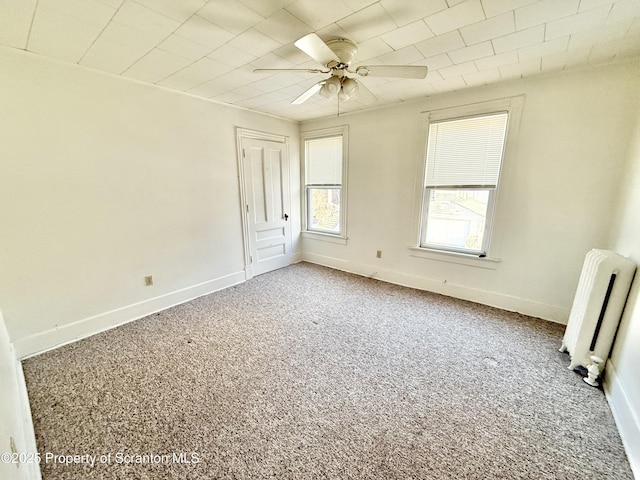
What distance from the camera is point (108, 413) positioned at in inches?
63.0

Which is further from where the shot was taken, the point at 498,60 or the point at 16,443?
the point at 498,60

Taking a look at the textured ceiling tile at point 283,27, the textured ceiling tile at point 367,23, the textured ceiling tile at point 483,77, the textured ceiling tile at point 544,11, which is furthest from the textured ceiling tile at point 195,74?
the textured ceiling tile at point 483,77

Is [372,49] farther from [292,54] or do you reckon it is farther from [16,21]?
[16,21]

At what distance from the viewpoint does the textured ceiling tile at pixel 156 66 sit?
2.04 m

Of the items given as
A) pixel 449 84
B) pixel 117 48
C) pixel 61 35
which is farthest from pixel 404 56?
pixel 61 35

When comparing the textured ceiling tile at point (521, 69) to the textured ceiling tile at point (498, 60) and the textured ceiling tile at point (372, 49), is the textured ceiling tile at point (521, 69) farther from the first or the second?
the textured ceiling tile at point (372, 49)

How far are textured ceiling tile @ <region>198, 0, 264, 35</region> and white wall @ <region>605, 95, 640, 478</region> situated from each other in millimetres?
2878

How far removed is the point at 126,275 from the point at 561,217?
4.42m

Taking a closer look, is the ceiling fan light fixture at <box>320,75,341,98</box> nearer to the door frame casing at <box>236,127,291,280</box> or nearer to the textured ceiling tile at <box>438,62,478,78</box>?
the textured ceiling tile at <box>438,62,478,78</box>

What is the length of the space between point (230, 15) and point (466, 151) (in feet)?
8.72

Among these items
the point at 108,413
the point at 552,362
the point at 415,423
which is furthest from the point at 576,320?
the point at 108,413

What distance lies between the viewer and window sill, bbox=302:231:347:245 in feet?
13.7

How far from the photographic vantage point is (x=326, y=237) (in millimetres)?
4355

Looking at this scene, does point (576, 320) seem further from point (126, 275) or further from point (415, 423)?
Result: point (126, 275)
